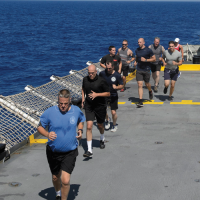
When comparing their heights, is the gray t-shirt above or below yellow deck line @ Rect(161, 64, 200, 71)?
above

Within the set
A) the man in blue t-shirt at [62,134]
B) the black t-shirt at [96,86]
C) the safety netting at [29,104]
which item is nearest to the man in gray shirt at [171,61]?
the safety netting at [29,104]

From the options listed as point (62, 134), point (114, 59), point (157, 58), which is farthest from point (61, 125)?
point (157, 58)

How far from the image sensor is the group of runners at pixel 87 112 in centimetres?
457

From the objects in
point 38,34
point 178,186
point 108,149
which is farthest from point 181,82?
point 38,34

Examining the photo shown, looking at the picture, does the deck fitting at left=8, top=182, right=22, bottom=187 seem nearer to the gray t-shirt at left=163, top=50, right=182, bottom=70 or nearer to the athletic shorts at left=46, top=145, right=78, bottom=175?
the athletic shorts at left=46, top=145, right=78, bottom=175

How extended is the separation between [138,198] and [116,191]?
1.29 ft

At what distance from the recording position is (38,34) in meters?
57.8

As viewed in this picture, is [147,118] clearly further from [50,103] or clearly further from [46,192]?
[46,192]

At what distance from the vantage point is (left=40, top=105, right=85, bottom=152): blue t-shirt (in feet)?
14.9

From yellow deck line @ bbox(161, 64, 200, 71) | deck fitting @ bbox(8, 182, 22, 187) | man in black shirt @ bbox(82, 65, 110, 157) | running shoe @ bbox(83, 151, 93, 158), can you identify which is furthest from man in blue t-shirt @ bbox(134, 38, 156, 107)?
yellow deck line @ bbox(161, 64, 200, 71)

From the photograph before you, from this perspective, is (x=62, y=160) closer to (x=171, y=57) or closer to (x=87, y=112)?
(x=87, y=112)

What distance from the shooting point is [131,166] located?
20.1ft

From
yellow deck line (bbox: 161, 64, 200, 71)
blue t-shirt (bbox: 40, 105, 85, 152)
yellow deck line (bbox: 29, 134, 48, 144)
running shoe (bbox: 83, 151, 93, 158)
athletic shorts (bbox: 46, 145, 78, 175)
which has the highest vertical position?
blue t-shirt (bbox: 40, 105, 85, 152)

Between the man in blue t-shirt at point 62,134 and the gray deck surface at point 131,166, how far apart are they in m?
0.70
